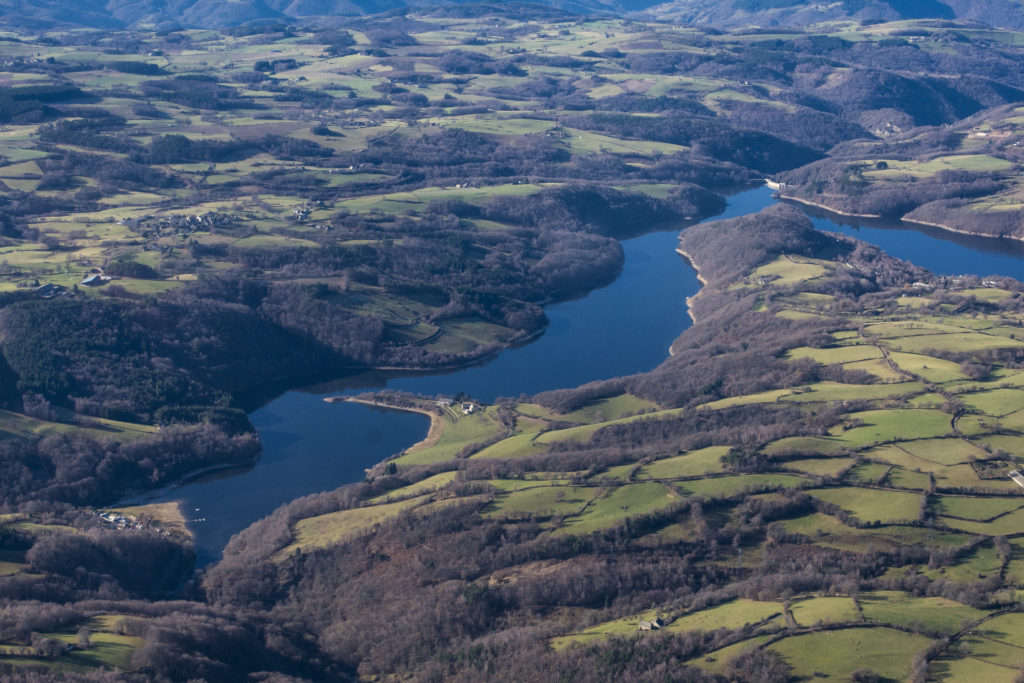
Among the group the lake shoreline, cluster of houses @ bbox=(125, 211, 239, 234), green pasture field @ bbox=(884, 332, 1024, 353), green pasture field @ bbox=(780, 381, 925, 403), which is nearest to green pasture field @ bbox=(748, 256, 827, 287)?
green pasture field @ bbox=(884, 332, 1024, 353)

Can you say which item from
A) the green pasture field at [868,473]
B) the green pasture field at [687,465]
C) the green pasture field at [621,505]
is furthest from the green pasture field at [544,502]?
the green pasture field at [868,473]

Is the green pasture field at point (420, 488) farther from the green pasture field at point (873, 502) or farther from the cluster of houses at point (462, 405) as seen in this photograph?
the green pasture field at point (873, 502)

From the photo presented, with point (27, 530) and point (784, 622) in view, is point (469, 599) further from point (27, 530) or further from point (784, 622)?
point (27, 530)

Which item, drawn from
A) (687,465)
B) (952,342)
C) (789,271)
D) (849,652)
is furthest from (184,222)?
(849,652)

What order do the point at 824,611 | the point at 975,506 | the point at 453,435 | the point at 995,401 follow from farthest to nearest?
1. the point at 453,435
2. the point at 995,401
3. the point at 975,506
4. the point at 824,611

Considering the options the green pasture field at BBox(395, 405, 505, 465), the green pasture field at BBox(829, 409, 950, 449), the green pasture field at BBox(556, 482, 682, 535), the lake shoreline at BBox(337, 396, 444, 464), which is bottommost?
the lake shoreline at BBox(337, 396, 444, 464)

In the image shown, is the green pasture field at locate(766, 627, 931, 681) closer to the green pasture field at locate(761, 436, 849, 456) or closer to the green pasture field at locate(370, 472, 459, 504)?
the green pasture field at locate(761, 436, 849, 456)

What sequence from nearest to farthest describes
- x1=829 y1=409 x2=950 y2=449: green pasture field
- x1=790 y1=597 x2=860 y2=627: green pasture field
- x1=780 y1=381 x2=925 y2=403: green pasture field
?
x1=790 y1=597 x2=860 y2=627: green pasture field, x1=829 y1=409 x2=950 y2=449: green pasture field, x1=780 y1=381 x2=925 y2=403: green pasture field

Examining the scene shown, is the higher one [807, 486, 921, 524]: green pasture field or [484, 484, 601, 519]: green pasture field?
[807, 486, 921, 524]: green pasture field

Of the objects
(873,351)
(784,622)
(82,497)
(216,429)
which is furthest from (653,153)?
(784,622)

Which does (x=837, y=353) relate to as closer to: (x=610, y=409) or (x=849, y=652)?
(x=610, y=409)

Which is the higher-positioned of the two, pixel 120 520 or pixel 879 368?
pixel 879 368
